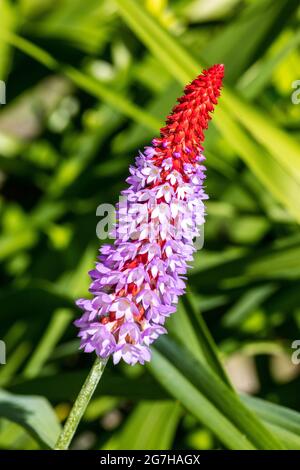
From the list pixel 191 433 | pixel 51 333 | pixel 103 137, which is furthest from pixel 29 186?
pixel 191 433

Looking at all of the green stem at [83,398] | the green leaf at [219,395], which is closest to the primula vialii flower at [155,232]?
the green stem at [83,398]

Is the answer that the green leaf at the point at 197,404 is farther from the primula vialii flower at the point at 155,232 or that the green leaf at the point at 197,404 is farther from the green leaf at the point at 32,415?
the primula vialii flower at the point at 155,232

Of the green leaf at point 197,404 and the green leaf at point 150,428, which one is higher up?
the green leaf at point 150,428

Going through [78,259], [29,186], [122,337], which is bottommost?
[122,337]

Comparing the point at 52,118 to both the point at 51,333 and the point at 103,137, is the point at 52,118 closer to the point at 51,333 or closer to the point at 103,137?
the point at 103,137

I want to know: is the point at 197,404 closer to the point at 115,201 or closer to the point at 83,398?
the point at 83,398

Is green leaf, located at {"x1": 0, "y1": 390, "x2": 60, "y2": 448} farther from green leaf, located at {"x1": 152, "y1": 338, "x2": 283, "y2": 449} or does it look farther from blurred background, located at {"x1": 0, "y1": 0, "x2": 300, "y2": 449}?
green leaf, located at {"x1": 152, "y1": 338, "x2": 283, "y2": 449}

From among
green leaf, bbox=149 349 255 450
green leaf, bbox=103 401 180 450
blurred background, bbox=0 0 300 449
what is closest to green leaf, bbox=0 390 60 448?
blurred background, bbox=0 0 300 449
